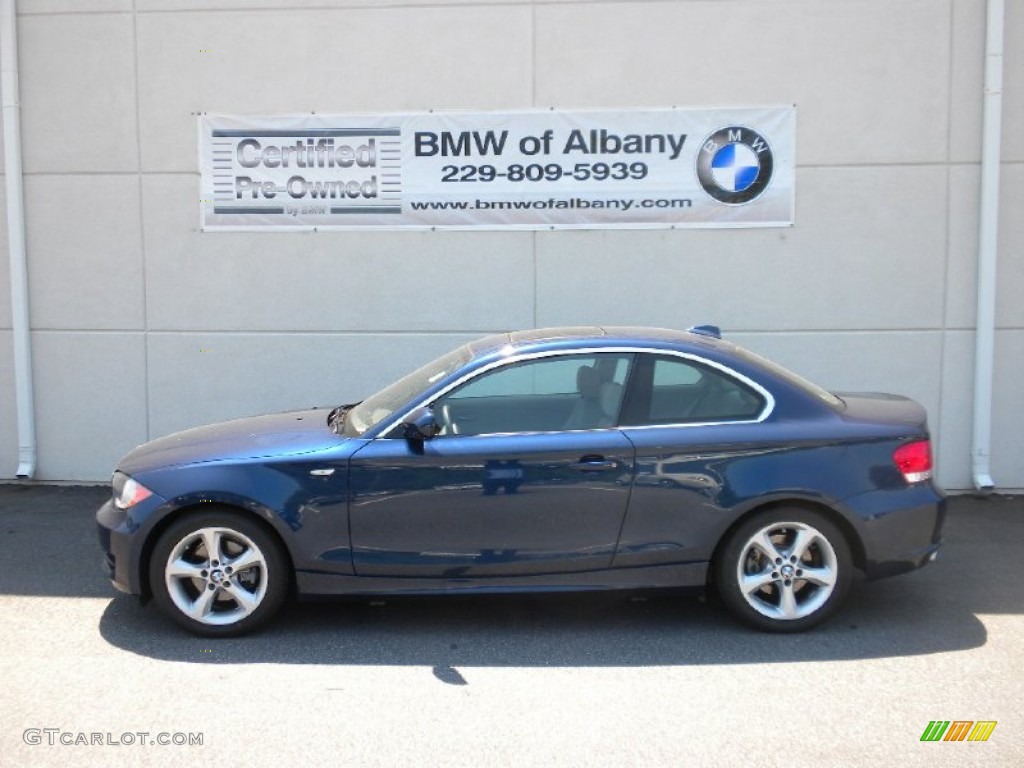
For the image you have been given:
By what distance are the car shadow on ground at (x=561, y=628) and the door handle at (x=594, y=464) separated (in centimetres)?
77

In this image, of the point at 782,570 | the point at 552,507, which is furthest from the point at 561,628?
the point at 782,570

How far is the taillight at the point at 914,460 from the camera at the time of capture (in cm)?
528

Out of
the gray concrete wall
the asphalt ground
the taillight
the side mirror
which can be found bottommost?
Result: the asphalt ground

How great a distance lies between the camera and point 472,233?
8.40 meters

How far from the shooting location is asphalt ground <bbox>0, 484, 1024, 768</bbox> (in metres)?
4.10

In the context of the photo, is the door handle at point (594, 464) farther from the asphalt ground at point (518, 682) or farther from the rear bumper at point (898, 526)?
the rear bumper at point (898, 526)

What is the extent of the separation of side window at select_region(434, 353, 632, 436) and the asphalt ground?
3.54ft

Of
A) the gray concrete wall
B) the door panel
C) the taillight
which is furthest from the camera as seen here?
the gray concrete wall

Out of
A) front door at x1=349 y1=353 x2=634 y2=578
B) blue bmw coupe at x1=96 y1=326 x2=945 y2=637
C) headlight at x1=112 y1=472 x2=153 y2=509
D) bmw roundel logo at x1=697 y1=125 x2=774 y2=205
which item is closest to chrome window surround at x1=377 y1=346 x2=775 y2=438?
blue bmw coupe at x1=96 y1=326 x2=945 y2=637

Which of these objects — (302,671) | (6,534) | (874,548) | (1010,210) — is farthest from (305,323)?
(1010,210)

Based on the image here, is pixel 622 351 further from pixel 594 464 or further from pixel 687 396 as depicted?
pixel 594 464

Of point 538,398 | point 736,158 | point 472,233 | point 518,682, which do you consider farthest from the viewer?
point 472,233

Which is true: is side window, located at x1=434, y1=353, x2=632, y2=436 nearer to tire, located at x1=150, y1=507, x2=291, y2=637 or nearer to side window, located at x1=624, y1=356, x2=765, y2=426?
side window, located at x1=624, y1=356, x2=765, y2=426

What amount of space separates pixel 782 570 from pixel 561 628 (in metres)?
1.17
